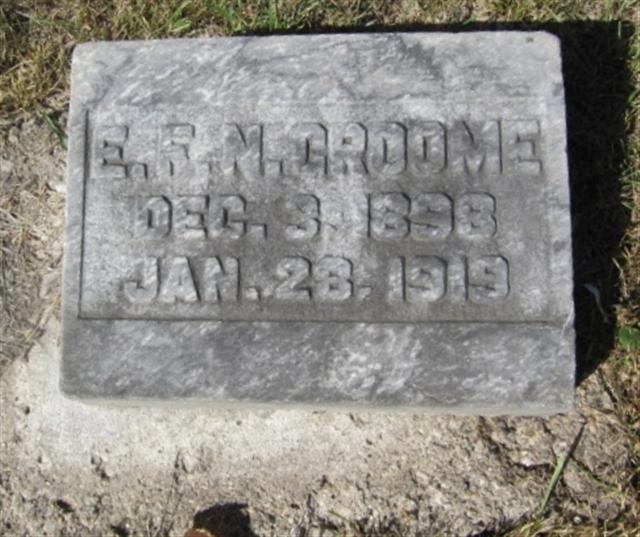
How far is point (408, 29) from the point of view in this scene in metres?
2.81

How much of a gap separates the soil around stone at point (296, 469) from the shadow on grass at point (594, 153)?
18 cm

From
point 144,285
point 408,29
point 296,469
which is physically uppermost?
point 408,29

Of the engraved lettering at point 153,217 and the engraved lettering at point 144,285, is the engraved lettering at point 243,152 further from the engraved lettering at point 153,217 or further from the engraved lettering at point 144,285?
the engraved lettering at point 144,285

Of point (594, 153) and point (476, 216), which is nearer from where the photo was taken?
point (476, 216)

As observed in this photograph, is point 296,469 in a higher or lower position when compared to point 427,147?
lower

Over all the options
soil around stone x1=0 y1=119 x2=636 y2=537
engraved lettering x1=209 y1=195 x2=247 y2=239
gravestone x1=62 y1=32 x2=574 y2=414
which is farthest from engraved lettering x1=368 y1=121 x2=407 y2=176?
soil around stone x1=0 y1=119 x2=636 y2=537

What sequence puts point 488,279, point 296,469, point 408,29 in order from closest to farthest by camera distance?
point 488,279
point 296,469
point 408,29

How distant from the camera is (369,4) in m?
2.83

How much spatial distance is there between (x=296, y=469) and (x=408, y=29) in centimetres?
125

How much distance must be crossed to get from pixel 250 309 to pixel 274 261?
124 millimetres

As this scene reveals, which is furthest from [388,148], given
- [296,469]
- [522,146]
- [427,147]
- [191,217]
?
[296,469]

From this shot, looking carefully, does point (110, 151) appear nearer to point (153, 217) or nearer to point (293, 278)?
point (153, 217)

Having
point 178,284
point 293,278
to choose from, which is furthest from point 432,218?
point 178,284

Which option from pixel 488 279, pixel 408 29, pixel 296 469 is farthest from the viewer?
pixel 408 29
